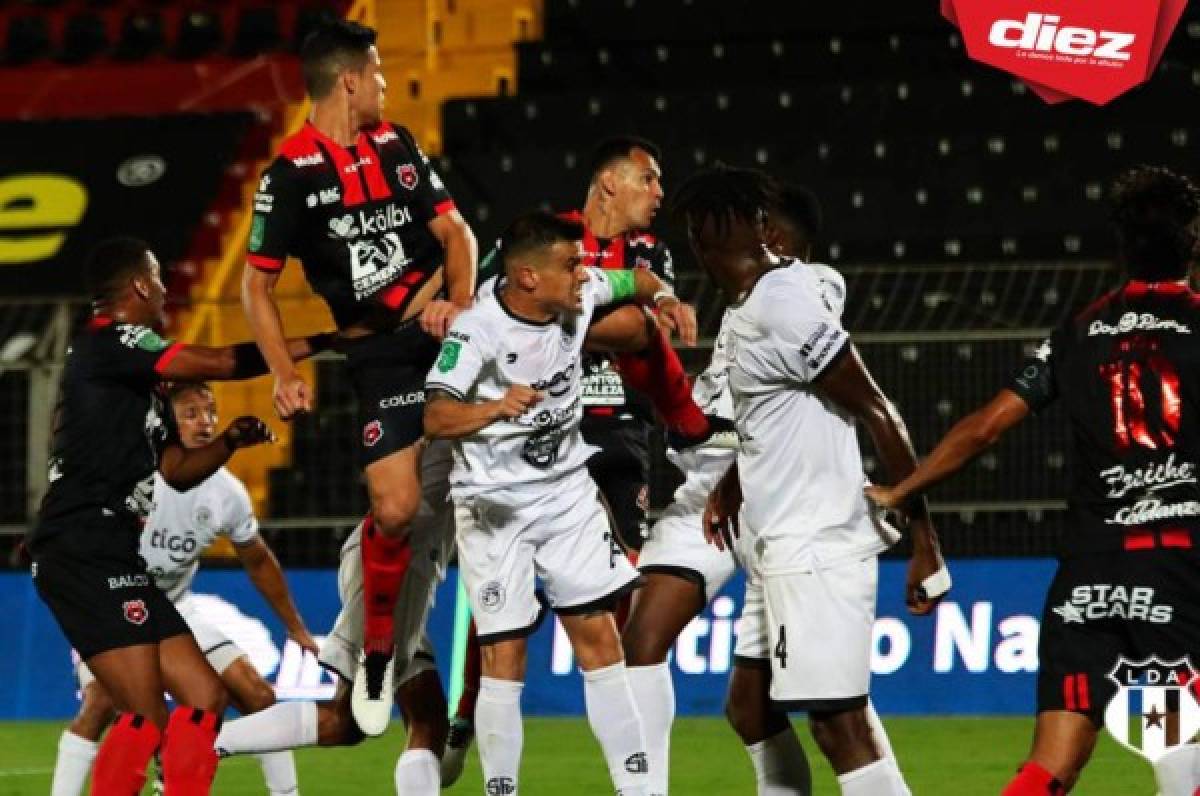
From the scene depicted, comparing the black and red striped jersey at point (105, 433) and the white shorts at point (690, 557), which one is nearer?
the black and red striped jersey at point (105, 433)

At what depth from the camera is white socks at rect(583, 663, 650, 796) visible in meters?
6.16

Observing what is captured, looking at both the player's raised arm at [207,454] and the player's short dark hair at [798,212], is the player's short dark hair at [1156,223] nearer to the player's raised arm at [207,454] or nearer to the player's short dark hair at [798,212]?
the player's short dark hair at [798,212]

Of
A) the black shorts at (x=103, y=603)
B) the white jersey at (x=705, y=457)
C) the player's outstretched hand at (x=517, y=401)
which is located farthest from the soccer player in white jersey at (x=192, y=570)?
the player's outstretched hand at (x=517, y=401)

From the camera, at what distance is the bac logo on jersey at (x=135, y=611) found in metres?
6.60

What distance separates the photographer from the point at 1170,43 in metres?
15.9

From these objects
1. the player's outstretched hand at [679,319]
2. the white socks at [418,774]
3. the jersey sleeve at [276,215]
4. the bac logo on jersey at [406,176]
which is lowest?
the white socks at [418,774]

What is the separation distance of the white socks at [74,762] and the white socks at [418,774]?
150cm

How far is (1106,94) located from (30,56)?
9.48 m

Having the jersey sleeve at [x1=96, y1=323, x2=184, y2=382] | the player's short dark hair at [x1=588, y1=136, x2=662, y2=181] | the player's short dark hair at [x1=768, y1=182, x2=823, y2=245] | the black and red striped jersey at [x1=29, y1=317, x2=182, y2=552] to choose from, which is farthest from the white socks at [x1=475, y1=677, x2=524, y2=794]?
the player's short dark hair at [x1=588, y1=136, x2=662, y2=181]

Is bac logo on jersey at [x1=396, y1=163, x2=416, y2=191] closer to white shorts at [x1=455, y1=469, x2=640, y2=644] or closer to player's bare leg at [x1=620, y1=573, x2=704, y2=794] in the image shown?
white shorts at [x1=455, y1=469, x2=640, y2=644]

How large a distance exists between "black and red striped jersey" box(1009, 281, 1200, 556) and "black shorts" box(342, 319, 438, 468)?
89.9 inches

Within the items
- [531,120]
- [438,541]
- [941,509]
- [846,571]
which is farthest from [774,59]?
[846,571]

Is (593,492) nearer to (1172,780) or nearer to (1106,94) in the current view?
(1172,780)

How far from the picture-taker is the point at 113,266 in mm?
6848
